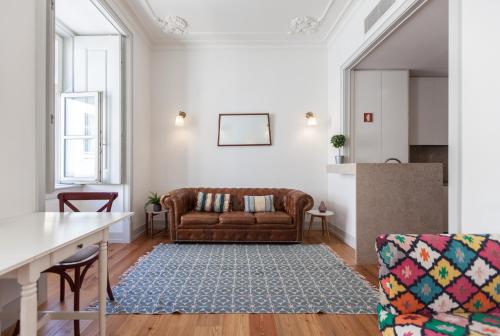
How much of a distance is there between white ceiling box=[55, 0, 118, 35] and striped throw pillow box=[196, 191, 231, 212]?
276 centimetres

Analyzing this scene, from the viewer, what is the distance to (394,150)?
14.5 ft

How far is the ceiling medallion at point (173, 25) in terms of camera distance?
164 inches

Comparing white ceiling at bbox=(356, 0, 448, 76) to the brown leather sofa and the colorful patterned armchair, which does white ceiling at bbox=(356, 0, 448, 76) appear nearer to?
the brown leather sofa

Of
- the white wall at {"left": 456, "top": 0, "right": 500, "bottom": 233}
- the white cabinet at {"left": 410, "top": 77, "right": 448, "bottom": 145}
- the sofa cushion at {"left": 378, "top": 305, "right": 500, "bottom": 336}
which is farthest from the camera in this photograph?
the white cabinet at {"left": 410, "top": 77, "right": 448, "bottom": 145}

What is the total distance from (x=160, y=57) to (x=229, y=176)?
246cm

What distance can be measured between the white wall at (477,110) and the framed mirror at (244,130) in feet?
10.4

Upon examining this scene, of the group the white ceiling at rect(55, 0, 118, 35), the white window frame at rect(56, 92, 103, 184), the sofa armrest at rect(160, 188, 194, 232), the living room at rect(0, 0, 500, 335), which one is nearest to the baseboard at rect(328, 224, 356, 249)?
the living room at rect(0, 0, 500, 335)

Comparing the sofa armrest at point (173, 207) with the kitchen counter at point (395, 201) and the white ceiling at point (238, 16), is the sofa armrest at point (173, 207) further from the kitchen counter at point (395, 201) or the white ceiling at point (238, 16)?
the white ceiling at point (238, 16)

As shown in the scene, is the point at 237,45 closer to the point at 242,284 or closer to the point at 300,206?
the point at 300,206

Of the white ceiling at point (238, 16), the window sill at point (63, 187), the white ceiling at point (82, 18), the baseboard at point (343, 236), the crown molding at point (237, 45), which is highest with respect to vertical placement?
the white ceiling at point (238, 16)

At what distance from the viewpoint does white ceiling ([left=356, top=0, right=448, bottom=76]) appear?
2.92 m

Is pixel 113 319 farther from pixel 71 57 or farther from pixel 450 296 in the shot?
pixel 71 57

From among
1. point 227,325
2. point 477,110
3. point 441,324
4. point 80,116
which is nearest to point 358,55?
point 477,110

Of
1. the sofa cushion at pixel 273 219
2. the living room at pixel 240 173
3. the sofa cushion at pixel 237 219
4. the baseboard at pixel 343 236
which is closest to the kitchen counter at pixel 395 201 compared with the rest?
the living room at pixel 240 173
